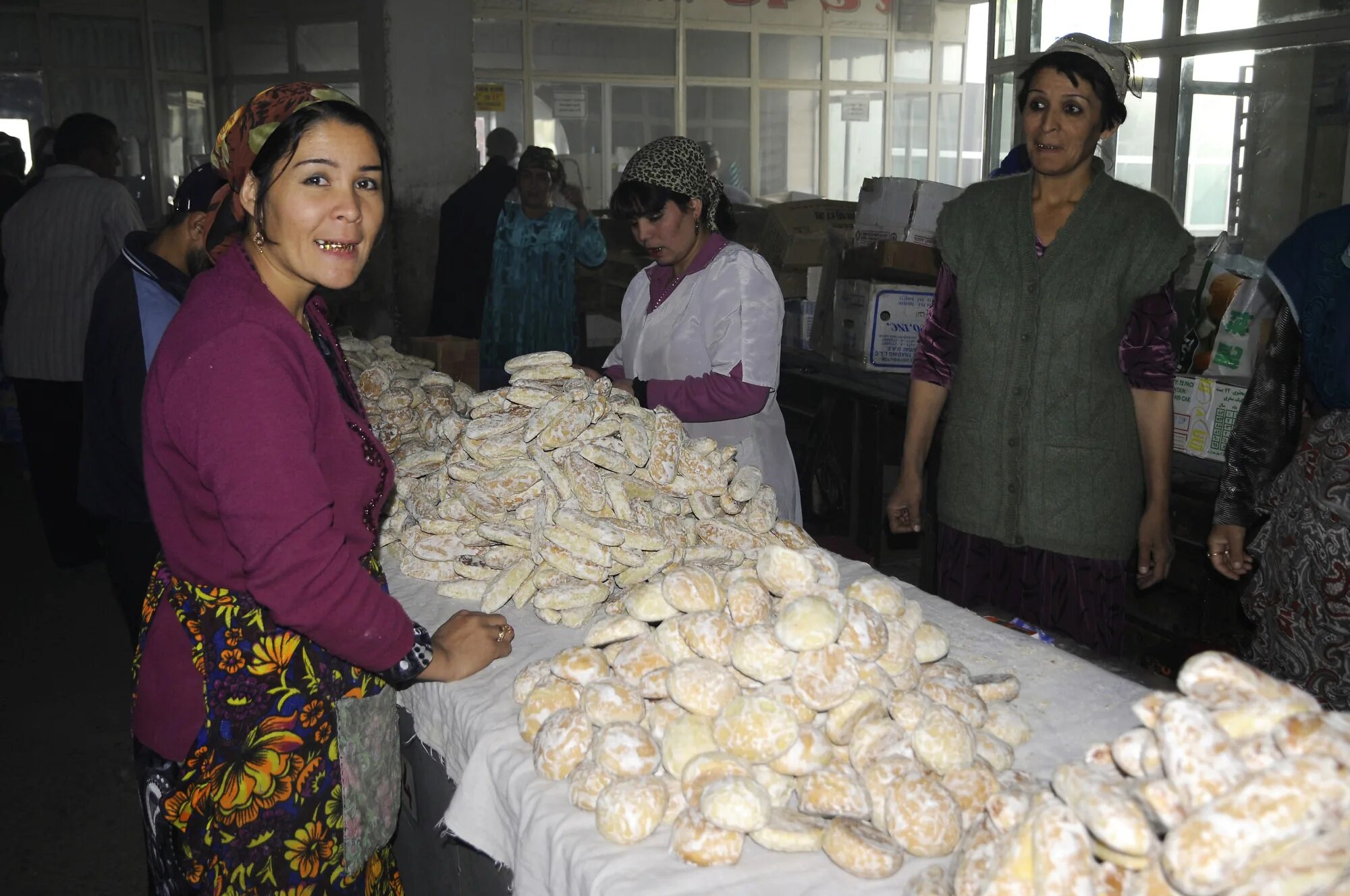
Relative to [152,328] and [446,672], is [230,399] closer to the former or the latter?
[446,672]

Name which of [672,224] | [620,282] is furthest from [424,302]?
[672,224]

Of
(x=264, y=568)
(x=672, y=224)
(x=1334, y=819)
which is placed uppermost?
(x=672, y=224)

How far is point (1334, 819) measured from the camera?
3.24 ft

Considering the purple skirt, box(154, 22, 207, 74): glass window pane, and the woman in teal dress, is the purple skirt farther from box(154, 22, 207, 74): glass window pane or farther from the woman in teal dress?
box(154, 22, 207, 74): glass window pane

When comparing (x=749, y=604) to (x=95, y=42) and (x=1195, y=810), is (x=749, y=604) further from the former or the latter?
(x=95, y=42)

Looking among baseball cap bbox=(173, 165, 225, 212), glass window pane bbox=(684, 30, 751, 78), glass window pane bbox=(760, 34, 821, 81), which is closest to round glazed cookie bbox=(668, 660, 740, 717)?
baseball cap bbox=(173, 165, 225, 212)

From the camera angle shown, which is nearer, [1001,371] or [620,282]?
[1001,371]

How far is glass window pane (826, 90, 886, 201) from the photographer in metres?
13.5

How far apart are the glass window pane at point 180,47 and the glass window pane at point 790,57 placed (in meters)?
6.89

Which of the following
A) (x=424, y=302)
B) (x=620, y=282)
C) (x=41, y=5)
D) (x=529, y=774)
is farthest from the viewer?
(x=41, y=5)

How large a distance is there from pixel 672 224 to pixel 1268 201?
349cm

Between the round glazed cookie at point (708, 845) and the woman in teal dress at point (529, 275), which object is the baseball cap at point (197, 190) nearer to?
the round glazed cookie at point (708, 845)

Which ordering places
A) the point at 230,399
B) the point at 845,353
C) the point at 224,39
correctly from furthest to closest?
the point at 224,39 → the point at 845,353 → the point at 230,399

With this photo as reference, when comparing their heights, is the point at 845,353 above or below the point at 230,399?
below
